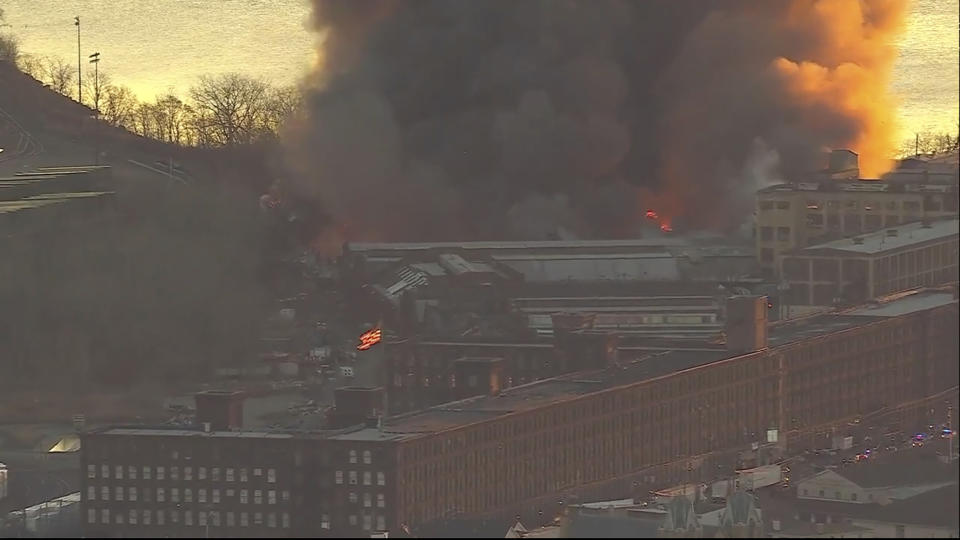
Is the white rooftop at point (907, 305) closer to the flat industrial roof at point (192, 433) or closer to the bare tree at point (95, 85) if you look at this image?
A: the flat industrial roof at point (192, 433)

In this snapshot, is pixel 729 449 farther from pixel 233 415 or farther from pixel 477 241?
pixel 477 241

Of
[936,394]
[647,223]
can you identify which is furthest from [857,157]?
[936,394]

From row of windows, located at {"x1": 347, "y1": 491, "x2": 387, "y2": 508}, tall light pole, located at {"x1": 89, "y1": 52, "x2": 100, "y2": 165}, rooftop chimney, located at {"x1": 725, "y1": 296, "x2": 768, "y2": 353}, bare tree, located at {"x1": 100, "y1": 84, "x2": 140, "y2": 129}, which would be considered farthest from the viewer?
bare tree, located at {"x1": 100, "y1": 84, "x2": 140, "y2": 129}

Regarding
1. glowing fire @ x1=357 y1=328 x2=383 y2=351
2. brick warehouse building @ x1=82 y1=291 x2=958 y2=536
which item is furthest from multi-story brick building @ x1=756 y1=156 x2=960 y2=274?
glowing fire @ x1=357 y1=328 x2=383 y2=351

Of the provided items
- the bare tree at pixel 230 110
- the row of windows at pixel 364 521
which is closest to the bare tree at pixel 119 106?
the bare tree at pixel 230 110

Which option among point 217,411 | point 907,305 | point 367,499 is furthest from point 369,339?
point 367,499

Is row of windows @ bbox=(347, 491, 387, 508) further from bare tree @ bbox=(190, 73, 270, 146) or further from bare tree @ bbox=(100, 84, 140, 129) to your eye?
bare tree @ bbox=(100, 84, 140, 129)
